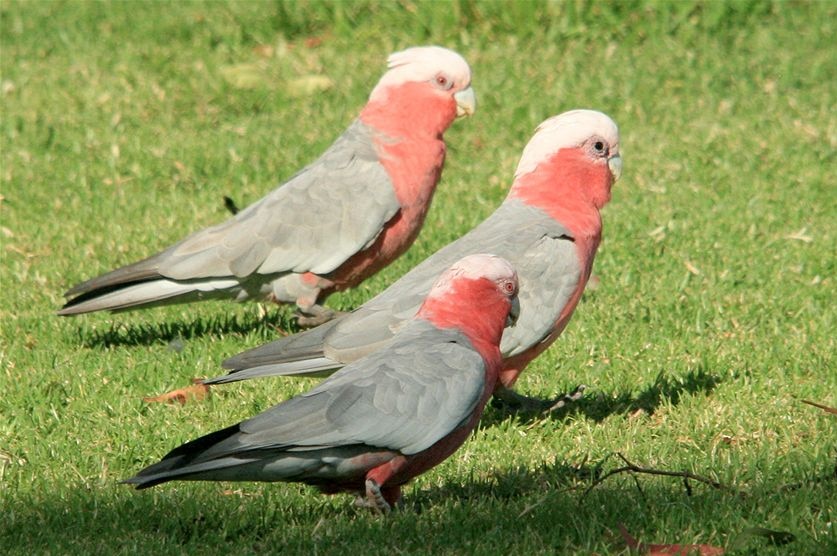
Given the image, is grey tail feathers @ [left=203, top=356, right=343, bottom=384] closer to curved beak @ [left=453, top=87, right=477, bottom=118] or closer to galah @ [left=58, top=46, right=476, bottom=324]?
galah @ [left=58, top=46, right=476, bottom=324]

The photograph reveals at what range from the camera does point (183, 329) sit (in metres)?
6.59

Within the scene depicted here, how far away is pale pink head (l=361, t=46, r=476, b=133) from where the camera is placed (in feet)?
21.2

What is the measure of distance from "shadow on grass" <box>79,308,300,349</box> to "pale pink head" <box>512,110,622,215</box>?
180 centimetres

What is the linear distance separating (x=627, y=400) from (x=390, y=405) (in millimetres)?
1848

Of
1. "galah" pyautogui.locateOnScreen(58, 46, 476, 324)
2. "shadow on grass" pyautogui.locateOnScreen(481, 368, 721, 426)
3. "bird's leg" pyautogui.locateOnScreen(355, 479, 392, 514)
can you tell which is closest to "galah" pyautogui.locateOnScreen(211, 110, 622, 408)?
"shadow on grass" pyautogui.locateOnScreen(481, 368, 721, 426)

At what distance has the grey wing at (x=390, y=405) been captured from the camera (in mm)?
3930

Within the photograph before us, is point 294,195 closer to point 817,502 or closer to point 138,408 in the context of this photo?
point 138,408

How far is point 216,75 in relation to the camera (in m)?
10.4

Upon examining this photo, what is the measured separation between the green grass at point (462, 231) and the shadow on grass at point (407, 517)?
0.04ft

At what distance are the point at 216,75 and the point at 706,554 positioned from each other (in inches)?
298

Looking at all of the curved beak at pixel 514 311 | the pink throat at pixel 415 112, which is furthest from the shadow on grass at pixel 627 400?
the pink throat at pixel 415 112

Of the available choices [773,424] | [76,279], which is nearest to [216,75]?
[76,279]

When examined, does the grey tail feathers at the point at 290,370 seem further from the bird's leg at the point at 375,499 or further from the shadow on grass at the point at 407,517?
the bird's leg at the point at 375,499

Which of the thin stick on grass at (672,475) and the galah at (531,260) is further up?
the galah at (531,260)
